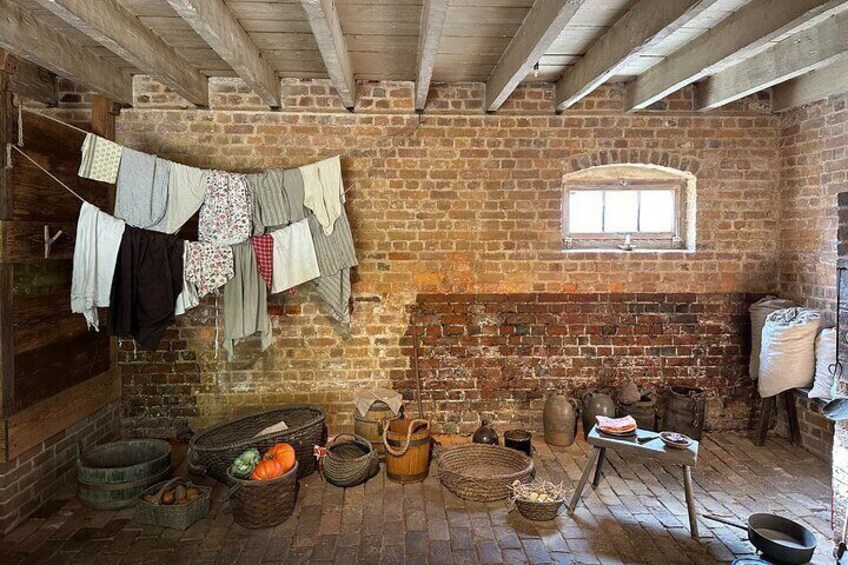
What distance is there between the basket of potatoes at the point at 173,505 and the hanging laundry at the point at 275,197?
1942 mm

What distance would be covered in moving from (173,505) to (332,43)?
2.99 m

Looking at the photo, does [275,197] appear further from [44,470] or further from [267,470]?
[44,470]

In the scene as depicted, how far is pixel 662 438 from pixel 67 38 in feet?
15.3

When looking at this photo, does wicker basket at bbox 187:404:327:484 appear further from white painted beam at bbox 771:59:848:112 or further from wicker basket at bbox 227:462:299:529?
white painted beam at bbox 771:59:848:112

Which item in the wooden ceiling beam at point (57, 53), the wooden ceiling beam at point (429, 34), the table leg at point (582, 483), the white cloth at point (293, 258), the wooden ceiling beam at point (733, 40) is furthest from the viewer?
the white cloth at point (293, 258)

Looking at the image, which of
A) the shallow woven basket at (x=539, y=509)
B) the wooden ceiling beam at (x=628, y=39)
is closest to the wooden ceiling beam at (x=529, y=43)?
the wooden ceiling beam at (x=628, y=39)

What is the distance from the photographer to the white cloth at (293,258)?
445cm

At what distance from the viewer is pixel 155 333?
163 inches

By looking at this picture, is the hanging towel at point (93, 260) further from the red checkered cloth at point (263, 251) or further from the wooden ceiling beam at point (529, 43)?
the wooden ceiling beam at point (529, 43)

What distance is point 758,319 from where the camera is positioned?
488cm

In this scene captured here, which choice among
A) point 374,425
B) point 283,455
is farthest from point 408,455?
point 283,455

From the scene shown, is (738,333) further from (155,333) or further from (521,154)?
(155,333)

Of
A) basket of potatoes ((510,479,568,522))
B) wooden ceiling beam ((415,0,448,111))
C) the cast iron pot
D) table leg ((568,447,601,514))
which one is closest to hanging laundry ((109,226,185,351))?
wooden ceiling beam ((415,0,448,111))

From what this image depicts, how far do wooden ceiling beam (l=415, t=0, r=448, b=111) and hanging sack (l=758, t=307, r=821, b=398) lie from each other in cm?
338
